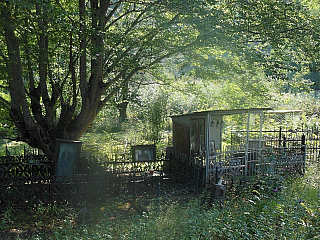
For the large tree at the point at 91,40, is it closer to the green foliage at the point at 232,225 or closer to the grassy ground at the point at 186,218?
the grassy ground at the point at 186,218

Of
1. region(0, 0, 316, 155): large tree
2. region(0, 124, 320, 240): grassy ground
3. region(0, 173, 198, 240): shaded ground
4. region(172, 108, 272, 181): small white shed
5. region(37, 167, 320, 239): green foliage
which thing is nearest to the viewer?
region(37, 167, 320, 239): green foliage

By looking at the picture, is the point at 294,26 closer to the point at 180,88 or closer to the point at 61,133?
the point at 180,88

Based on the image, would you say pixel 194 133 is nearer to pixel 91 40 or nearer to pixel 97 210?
pixel 97 210

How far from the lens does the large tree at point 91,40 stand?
9.43 m

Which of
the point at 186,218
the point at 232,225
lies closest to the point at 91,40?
the point at 186,218

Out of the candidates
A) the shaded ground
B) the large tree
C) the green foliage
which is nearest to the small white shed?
the shaded ground

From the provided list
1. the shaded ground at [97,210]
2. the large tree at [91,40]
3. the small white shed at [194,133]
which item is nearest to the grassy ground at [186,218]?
the shaded ground at [97,210]

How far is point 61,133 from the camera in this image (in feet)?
38.3

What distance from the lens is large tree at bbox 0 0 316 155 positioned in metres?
9.43

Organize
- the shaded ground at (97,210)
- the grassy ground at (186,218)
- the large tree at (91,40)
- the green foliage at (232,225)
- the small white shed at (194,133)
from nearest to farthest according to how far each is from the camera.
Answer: the green foliage at (232,225) → the grassy ground at (186,218) → the shaded ground at (97,210) → the large tree at (91,40) → the small white shed at (194,133)

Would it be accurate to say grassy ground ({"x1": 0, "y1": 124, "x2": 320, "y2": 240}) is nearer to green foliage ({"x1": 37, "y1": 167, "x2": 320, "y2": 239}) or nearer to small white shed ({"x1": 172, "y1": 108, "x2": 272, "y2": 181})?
green foliage ({"x1": 37, "y1": 167, "x2": 320, "y2": 239})

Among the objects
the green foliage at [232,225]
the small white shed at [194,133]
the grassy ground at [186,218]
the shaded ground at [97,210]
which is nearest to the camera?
the green foliage at [232,225]

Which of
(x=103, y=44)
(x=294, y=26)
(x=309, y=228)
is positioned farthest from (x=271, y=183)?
(x=103, y=44)

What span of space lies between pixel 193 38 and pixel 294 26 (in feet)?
11.0
